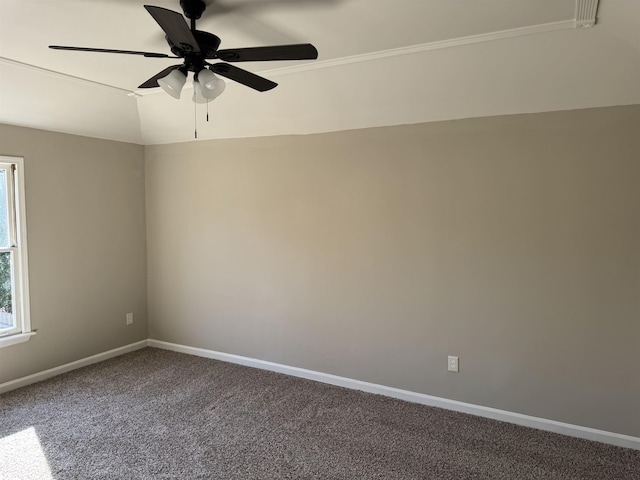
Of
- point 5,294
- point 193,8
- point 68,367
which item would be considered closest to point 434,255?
point 193,8

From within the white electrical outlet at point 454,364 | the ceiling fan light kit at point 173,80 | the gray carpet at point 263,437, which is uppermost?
the ceiling fan light kit at point 173,80

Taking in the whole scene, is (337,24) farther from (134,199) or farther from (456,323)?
(134,199)

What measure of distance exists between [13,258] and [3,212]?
388 millimetres

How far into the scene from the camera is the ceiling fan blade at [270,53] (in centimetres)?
198

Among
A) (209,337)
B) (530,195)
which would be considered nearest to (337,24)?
(530,195)

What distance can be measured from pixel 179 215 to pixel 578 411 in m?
3.82

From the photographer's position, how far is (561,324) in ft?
9.78

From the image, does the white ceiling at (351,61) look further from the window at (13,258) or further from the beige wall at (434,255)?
the window at (13,258)

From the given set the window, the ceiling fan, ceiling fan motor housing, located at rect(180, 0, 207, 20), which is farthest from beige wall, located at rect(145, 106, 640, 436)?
ceiling fan motor housing, located at rect(180, 0, 207, 20)

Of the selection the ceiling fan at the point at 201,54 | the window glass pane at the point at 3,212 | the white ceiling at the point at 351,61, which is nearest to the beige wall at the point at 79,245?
the window glass pane at the point at 3,212

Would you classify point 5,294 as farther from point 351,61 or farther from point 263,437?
point 351,61

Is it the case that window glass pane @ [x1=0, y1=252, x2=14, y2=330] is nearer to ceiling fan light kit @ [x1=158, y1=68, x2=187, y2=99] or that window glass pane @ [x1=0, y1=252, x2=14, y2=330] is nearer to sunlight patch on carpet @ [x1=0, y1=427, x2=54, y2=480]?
sunlight patch on carpet @ [x1=0, y1=427, x2=54, y2=480]

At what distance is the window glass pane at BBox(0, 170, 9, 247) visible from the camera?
3629 millimetres

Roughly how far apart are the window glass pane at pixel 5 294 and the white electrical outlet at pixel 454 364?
142 inches
